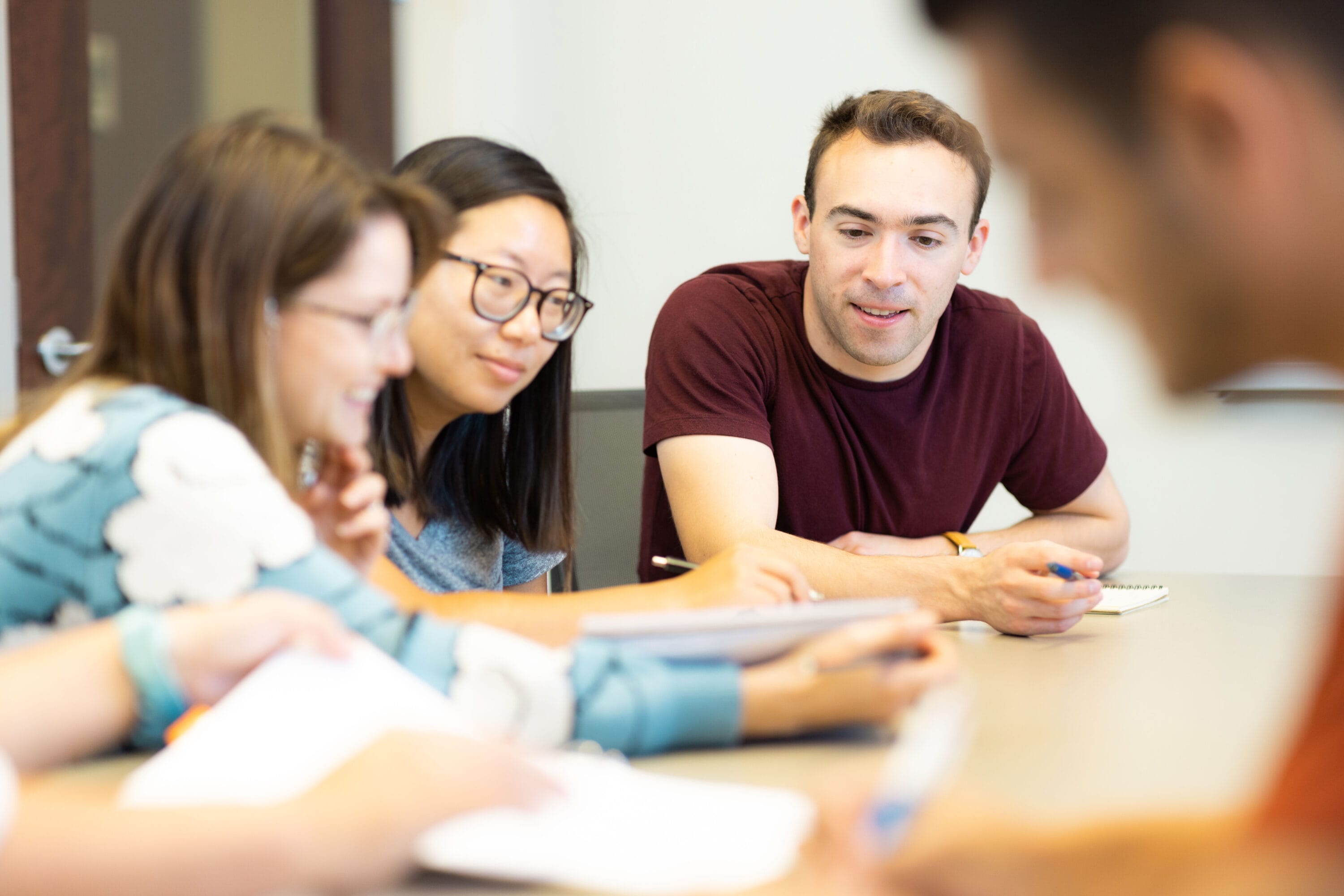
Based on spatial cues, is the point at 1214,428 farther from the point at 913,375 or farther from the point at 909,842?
the point at 913,375

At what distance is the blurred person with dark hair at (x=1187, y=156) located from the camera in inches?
11.1

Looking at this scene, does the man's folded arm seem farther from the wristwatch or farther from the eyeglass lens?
the eyeglass lens

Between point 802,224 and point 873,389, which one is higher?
Result: point 802,224

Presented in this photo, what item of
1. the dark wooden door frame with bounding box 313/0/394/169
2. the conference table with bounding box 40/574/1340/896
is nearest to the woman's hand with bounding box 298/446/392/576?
the conference table with bounding box 40/574/1340/896

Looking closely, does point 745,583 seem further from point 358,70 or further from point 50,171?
point 358,70

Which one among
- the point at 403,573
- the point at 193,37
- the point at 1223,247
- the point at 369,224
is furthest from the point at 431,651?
the point at 193,37

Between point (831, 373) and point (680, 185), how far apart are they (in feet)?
4.76

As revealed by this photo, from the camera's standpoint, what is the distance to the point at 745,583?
1059 millimetres

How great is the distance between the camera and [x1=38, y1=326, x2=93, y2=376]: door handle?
7.81ft

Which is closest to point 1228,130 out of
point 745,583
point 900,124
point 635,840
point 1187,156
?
point 1187,156

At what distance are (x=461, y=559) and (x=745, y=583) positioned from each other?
501 millimetres

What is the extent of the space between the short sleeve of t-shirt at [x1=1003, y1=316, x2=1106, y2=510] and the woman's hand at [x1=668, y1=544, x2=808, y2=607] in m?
0.90

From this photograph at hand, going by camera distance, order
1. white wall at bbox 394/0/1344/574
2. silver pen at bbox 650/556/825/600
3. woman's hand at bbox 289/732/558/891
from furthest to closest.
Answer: white wall at bbox 394/0/1344/574 → silver pen at bbox 650/556/825/600 → woman's hand at bbox 289/732/558/891

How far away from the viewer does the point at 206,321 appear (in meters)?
0.81
